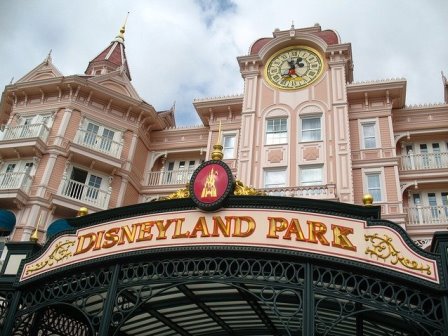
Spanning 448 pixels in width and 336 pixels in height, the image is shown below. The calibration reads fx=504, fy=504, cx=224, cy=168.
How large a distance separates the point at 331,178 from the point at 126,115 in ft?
43.4

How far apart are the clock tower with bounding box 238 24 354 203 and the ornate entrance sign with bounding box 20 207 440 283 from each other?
14082 mm

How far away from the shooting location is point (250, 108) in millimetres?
29156

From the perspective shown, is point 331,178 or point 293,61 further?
point 293,61

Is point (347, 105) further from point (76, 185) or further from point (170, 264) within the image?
point (170, 264)

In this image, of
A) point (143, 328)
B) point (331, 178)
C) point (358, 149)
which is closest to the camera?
point (143, 328)

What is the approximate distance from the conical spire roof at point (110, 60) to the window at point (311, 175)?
1475 centimetres

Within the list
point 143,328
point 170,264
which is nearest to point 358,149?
point 143,328

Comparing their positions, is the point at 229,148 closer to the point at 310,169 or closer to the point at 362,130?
the point at 310,169

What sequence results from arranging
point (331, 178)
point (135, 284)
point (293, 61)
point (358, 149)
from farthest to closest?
point (293, 61) → point (358, 149) → point (331, 178) → point (135, 284)

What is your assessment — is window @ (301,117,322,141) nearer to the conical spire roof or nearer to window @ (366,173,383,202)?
window @ (366,173,383,202)

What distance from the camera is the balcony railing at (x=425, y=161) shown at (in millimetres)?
26984

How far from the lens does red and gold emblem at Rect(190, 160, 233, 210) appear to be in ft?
36.2

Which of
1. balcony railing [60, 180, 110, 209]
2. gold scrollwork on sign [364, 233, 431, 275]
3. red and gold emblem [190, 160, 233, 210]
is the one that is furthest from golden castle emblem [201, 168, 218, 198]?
balcony railing [60, 180, 110, 209]

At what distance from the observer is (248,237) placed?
34.0ft
